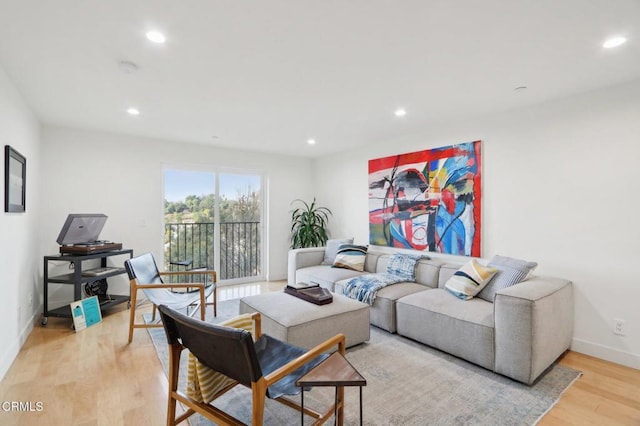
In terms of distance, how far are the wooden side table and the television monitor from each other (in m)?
3.44

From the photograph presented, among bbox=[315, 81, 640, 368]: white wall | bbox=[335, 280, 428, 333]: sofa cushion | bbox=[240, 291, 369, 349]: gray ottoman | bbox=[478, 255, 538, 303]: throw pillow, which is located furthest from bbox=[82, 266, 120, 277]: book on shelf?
bbox=[315, 81, 640, 368]: white wall

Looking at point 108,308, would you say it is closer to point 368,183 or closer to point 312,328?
point 312,328

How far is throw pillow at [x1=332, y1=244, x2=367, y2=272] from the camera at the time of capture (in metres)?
4.42

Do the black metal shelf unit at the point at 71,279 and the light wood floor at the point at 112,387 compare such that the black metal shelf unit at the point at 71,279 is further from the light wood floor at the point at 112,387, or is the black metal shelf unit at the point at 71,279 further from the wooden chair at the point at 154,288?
the wooden chair at the point at 154,288

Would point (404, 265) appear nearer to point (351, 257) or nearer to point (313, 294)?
point (351, 257)

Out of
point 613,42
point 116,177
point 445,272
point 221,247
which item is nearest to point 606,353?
point 445,272

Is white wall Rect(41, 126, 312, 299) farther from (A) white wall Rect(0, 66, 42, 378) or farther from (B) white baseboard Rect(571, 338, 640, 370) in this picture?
(B) white baseboard Rect(571, 338, 640, 370)

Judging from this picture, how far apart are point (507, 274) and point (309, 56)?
2565 millimetres

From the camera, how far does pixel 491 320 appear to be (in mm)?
2523

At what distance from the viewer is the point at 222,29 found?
192 cm

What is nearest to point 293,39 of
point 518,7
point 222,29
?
point 222,29

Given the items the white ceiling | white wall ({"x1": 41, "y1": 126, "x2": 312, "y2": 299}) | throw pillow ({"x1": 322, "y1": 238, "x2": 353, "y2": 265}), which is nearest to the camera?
the white ceiling

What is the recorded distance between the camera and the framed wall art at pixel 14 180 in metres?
2.51

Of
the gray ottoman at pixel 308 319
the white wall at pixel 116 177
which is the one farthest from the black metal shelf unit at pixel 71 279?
the gray ottoman at pixel 308 319
